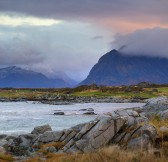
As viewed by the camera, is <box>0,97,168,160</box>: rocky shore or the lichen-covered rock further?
the lichen-covered rock

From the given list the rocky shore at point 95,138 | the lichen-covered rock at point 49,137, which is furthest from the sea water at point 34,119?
the rocky shore at point 95,138

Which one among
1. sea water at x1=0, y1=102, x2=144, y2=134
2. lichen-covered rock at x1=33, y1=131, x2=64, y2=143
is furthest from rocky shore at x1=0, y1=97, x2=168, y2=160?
sea water at x1=0, y1=102, x2=144, y2=134

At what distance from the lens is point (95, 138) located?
30734 mm

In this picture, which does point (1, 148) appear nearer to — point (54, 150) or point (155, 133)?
point (54, 150)

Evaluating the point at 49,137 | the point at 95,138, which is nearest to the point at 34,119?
the point at 49,137

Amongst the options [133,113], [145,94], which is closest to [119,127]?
[133,113]

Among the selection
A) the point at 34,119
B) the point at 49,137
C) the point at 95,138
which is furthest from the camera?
the point at 34,119

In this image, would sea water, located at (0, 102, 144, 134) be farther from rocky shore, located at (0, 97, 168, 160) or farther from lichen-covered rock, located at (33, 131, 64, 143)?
rocky shore, located at (0, 97, 168, 160)

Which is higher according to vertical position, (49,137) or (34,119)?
(49,137)

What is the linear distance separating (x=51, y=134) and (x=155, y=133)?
13425 millimetres

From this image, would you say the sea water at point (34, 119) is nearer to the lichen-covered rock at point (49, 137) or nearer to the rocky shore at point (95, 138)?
the lichen-covered rock at point (49, 137)

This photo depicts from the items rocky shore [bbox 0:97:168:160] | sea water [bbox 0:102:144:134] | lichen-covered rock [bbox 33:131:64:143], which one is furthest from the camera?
sea water [bbox 0:102:144:134]

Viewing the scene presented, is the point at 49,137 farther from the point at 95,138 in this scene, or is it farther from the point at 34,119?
the point at 34,119

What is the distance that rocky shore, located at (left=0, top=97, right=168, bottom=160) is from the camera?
28.7m
